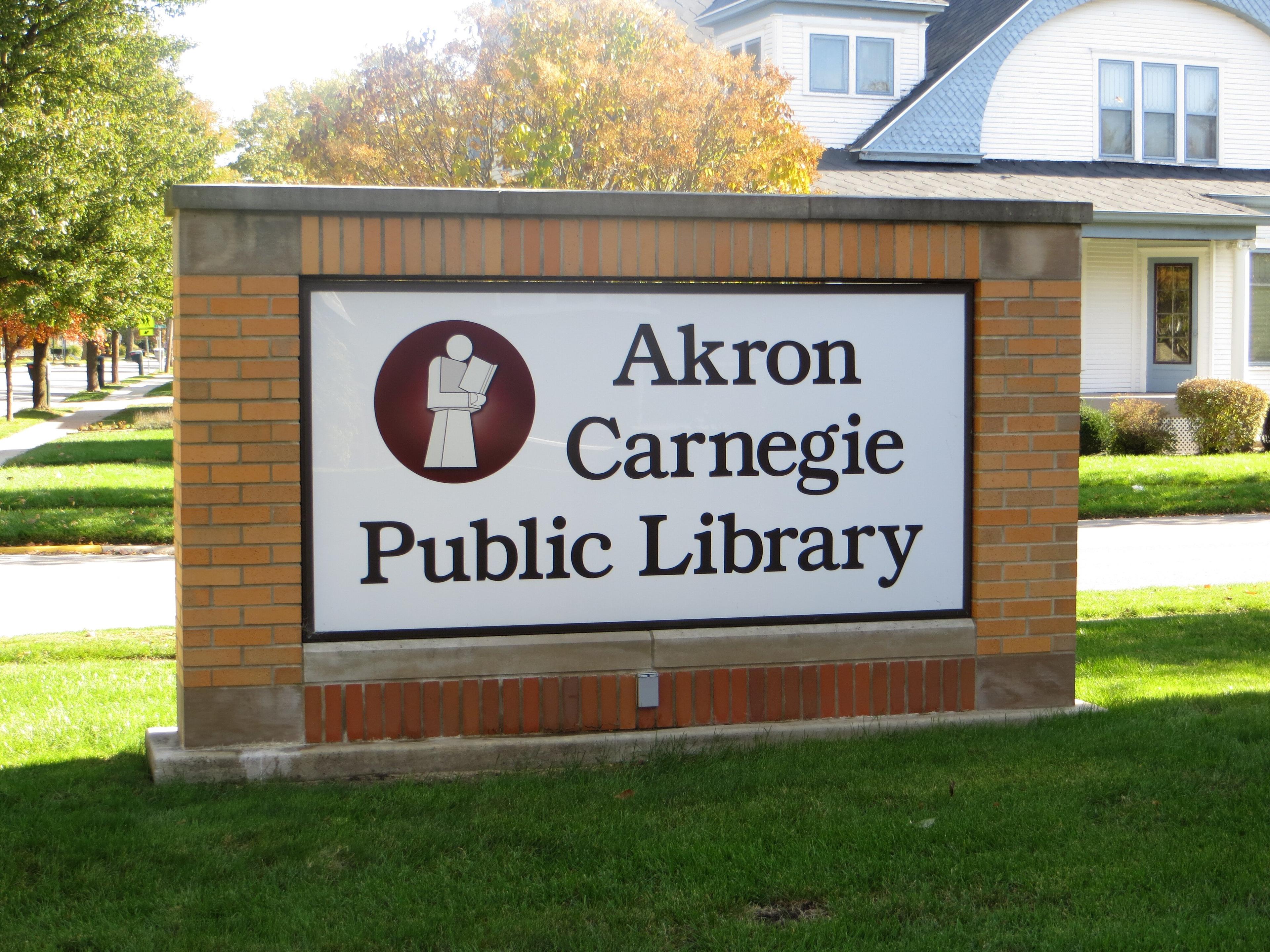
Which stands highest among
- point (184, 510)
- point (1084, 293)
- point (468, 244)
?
point (1084, 293)

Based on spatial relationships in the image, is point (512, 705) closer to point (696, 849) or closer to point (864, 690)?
point (696, 849)

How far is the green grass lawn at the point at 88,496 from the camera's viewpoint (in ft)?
40.3

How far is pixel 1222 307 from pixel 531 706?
68.5 ft

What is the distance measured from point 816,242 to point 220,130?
1822 inches

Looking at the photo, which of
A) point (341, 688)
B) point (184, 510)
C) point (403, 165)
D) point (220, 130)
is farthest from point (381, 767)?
point (220, 130)

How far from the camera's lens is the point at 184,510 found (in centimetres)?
458

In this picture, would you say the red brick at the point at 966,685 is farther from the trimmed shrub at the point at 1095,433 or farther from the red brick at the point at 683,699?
the trimmed shrub at the point at 1095,433

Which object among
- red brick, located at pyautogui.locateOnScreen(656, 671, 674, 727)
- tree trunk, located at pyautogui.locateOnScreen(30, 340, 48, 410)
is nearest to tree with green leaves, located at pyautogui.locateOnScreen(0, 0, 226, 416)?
tree trunk, located at pyautogui.locateOnScreen(30, 340, 48, 410)

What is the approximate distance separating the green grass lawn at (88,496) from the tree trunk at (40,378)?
11.9m

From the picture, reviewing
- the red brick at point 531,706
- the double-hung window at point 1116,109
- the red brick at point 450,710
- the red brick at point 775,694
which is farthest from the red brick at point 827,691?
the double-hung window at point 1116,109

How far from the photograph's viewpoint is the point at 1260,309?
77.9ft

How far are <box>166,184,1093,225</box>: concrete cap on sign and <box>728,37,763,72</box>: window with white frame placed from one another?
18.4m

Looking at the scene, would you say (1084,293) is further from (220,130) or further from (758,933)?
(220,130)

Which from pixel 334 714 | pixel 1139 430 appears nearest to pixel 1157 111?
pixel 1139 430
